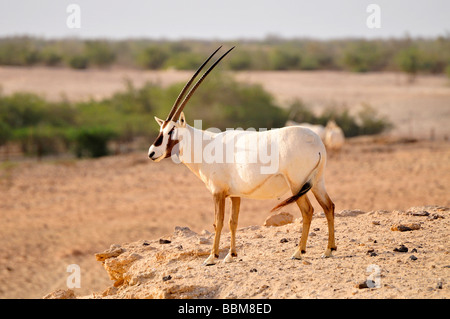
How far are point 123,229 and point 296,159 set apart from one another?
10321mm

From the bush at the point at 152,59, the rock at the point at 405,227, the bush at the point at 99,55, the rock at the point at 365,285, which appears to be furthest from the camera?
the bush at the point at 152,59

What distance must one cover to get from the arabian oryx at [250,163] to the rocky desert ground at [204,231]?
0.62 metres

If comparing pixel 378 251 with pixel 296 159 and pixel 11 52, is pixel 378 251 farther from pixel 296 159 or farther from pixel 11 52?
pixel 11 52

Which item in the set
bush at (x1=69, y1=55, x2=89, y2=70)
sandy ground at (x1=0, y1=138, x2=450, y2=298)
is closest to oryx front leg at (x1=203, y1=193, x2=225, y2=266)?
sandy ground at (x1=0, y1=138, x2=450, y2=298)

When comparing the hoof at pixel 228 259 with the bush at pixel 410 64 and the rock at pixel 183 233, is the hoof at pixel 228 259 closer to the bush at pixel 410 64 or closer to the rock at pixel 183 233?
the rock at pixel 183 233

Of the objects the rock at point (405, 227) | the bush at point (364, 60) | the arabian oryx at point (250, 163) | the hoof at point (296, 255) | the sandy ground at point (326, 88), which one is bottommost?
the hoof at point (296, 255)

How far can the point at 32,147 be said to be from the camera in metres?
30.4

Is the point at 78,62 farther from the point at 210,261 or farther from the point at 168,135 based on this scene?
the point at 210,261

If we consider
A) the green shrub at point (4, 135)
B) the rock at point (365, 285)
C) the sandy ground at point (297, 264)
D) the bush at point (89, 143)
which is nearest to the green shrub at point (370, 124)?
the bush at point (89, 143)

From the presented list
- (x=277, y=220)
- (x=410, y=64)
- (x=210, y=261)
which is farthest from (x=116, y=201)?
(x=410, y=64)

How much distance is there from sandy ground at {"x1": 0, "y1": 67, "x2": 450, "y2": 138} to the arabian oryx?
2978cm

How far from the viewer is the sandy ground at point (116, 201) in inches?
551

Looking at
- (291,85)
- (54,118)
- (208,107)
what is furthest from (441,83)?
(54,118)

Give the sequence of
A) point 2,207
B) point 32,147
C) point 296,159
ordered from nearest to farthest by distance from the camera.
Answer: point 296,159 < point 2,207 < point 32,147
